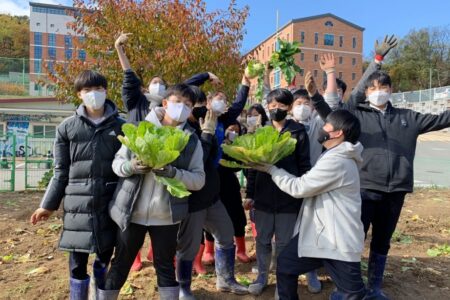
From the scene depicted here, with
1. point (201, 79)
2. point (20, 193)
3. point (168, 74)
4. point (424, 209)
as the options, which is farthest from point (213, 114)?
point (20, 193)

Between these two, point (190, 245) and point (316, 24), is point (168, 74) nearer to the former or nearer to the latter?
point (190, 245)

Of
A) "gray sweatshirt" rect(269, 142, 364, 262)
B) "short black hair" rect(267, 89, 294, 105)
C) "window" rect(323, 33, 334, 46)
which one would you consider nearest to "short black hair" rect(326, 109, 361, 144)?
"gray sweatshirt" rect(269, 142, 364, 262)

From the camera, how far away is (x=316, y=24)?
215 feet

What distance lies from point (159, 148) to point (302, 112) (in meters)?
1.80

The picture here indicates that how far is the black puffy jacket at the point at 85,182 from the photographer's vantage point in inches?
121

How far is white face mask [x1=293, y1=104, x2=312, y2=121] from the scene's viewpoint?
401cm

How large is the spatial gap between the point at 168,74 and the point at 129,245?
15.4 ft

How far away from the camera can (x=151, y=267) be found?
174 inches

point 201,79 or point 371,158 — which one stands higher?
→ point 201,79

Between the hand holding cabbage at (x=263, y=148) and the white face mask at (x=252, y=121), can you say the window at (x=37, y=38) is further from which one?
the hand holding cabbage at (x=263, y=148)

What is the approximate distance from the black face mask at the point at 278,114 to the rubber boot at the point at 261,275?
1.29 m

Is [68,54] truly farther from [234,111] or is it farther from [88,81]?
[88,81]

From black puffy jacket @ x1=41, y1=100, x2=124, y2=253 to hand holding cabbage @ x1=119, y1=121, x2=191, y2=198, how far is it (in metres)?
0.38

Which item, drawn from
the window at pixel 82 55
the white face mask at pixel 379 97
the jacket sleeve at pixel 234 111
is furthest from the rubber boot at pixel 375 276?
the window at pixel 82 55
